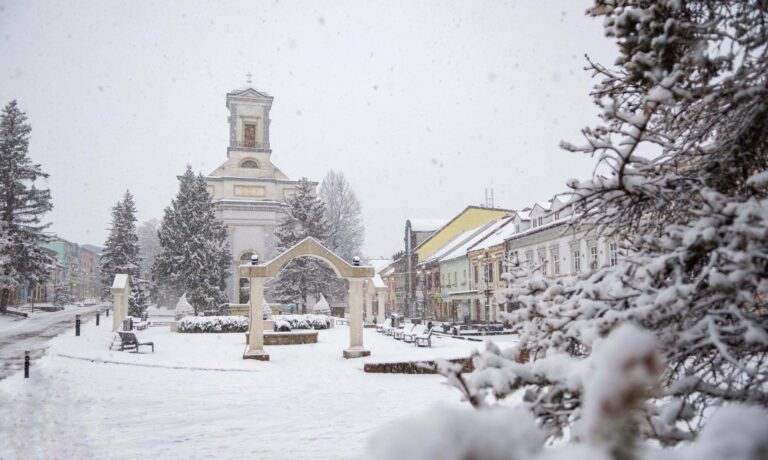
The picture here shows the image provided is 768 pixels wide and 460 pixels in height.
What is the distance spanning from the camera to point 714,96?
3.50m

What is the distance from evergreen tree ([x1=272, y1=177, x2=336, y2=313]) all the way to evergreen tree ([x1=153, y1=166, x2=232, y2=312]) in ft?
15.6

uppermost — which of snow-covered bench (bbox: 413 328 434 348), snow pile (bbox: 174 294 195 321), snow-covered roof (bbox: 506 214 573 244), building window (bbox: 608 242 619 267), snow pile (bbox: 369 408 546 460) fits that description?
snow-covered roof (bbox: 506 214 573 244)

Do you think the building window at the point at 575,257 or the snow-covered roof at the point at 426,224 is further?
the snow-covered roof at the point at 426,224

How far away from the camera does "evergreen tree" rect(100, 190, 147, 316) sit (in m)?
50.6

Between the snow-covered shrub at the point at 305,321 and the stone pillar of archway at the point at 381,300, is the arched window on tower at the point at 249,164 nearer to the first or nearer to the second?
the stone pillar of archway at the point at 381,300

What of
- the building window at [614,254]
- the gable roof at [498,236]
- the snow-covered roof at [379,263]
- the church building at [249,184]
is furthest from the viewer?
the snow-covered roof at [379,263]

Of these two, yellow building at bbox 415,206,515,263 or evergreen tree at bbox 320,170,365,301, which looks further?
evergreen tree at bbox 320,170,365,301

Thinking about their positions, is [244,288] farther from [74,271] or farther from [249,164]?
[74,271]

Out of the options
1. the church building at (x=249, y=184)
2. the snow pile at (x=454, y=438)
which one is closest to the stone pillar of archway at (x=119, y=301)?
the church building at (x=249, y=184)

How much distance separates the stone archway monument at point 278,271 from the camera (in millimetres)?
18266

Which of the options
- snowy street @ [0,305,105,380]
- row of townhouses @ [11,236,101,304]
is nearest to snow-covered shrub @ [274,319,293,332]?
snowy street @ [0,305,105,380]

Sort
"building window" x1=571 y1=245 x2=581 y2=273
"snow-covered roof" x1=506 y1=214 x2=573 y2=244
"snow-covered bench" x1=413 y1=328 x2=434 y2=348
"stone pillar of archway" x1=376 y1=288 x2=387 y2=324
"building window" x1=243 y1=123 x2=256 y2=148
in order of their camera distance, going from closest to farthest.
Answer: "snow-covered bench" x1=413 y1=328 x2=434 y2=348
"building window" x1=571 y1=245 x2=581 y2=273
"snow-covered roof" x1=506 y1=214 x2=573 y2=244
"stone pillar of archway" x1=376 y1=288 x2=387 y2=324
"building window" x1=243 y1=123 x2=256 y2=148

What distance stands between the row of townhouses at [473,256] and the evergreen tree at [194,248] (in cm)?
1928

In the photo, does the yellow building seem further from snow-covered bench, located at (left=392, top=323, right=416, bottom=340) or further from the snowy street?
the snowy street
